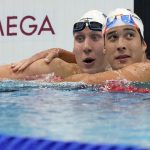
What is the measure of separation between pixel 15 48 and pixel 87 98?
3.47 m

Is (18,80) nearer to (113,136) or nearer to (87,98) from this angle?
(87,98)

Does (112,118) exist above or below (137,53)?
below

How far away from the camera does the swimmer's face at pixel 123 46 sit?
3.11m

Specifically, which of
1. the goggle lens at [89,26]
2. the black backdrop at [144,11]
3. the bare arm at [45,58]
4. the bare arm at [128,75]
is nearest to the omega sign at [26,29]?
the black backdrop at [144,11]

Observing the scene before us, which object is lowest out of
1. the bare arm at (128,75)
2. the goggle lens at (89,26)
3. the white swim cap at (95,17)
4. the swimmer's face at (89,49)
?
the bare arm at (128,75)

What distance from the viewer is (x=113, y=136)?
136cm

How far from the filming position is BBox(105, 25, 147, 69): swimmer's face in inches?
122

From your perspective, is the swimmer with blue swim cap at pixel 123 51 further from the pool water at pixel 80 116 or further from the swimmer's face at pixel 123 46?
the pool water at pixel 80 116

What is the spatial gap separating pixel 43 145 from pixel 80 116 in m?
0.50

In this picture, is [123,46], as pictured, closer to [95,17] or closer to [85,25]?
[85,25]

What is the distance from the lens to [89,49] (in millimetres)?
3402

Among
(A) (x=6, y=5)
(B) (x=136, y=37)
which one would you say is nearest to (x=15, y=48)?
(A) (x=6, y=5)

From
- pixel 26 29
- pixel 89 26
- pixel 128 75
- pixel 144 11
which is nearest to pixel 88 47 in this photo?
pixel 89 26

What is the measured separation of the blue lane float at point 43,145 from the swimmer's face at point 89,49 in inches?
83.4
